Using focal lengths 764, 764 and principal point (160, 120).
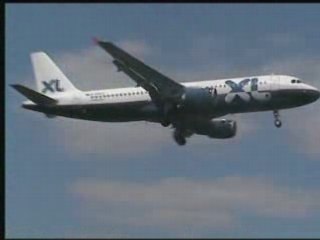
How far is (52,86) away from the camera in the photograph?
180ft

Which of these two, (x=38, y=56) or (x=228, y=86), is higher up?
(x=38, y=56)

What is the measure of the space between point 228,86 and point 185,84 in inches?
135

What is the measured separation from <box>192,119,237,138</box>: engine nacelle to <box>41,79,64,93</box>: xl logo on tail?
11.5 meters

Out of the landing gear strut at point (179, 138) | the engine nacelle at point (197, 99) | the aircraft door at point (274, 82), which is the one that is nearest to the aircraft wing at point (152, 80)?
the engine nacelle at point (197, 99)

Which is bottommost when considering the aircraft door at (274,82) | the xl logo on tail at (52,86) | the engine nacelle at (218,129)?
the engine nacelle at (218,129)

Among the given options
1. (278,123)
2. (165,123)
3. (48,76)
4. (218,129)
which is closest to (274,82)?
(278,123)

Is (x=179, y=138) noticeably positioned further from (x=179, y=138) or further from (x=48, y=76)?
(x=48, y=76)

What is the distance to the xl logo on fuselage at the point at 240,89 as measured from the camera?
44.2 metres

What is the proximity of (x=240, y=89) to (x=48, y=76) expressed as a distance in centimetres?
1789

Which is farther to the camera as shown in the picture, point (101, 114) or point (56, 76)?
point (56, 76)

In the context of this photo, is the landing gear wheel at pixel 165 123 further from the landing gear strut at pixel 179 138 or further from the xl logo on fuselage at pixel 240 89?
the xl logo on fuselage at pixel 240 89
